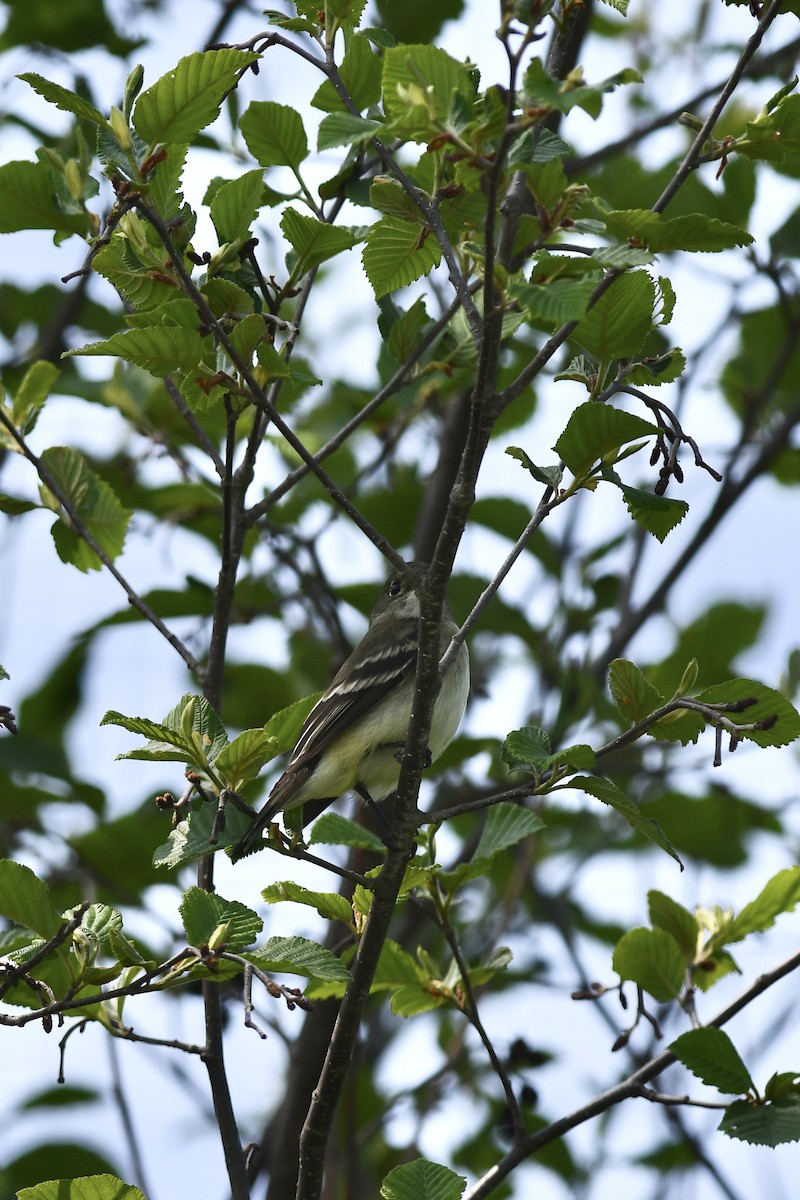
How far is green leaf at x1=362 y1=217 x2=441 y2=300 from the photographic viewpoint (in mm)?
2888

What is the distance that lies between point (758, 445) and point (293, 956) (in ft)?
13.5

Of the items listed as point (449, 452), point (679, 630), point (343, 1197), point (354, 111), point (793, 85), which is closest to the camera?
point (793, 85)

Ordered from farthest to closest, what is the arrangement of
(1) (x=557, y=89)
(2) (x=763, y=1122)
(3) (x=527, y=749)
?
(2) (x=763, y=1122) < (3) (x=527, y=749) < (1) (x=557, y=89)

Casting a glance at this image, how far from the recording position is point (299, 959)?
9.10 ft

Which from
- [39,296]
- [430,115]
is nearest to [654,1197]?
[430,115]

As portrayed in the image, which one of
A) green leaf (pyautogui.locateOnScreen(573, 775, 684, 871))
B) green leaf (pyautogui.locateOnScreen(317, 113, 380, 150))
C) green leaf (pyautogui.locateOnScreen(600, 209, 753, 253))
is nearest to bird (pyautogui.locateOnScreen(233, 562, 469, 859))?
green leaf (pyautogui.locateOnScreen(573, 775, 684, 871))

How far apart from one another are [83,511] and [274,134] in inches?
48.4

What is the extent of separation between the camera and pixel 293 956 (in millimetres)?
2783

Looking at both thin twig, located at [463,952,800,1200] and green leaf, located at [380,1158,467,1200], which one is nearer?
green leaf, located at [380,1158,467,1200]

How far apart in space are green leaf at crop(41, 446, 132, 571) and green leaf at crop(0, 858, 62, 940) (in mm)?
1402

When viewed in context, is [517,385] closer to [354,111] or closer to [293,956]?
[354,111]

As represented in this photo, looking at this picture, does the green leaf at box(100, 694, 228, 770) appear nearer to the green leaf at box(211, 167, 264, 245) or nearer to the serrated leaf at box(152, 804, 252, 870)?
the serrated leaf at box(152, 804, 252, 870)

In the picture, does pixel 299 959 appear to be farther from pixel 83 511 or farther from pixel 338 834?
pixel 83 511

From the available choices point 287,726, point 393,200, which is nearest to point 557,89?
point 393,200
